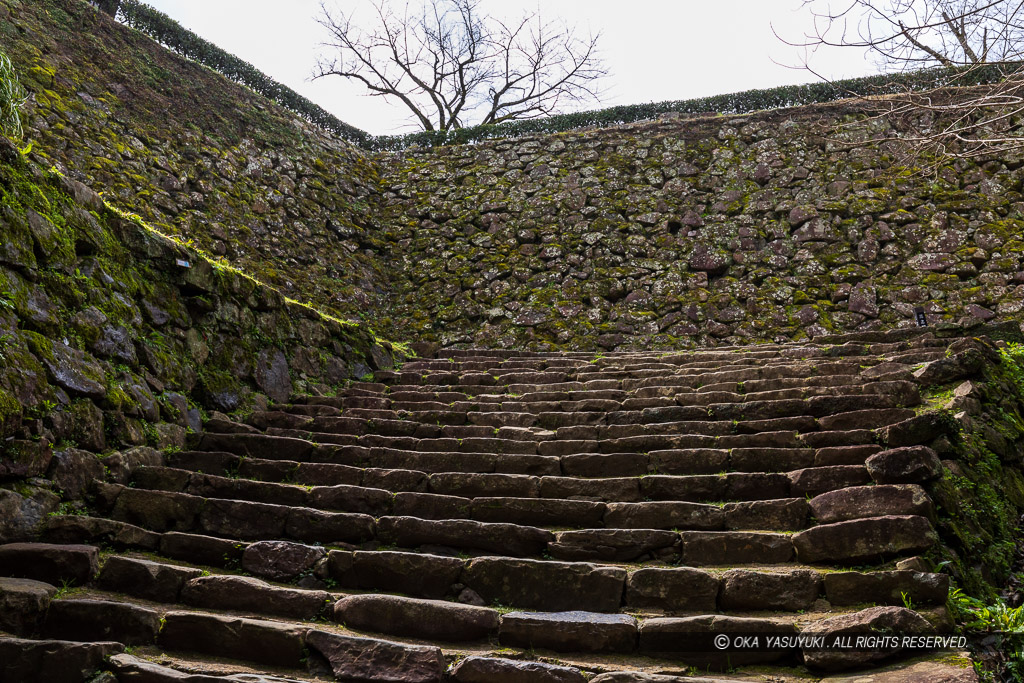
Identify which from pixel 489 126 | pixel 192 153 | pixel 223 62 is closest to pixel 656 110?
pixel 489 126

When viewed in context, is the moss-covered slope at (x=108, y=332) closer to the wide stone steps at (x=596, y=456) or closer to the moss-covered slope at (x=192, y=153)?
the wide stone steps at (x=596, y=456)

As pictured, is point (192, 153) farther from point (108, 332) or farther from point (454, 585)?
point (454, 585)

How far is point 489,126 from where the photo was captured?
13.6 meters

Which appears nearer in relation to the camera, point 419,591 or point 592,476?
point 419,591

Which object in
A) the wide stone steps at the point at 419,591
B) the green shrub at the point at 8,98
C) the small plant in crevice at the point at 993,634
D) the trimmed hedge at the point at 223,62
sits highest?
the trimmed hedge at the point at 223,62

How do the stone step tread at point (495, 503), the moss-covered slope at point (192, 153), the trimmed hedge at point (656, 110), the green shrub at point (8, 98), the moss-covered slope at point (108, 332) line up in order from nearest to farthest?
the stone step tread at point (495, 503)
the moss-covered slope at point (108, 332)
the green shrub at point (8, 98)
the moss-covered slope at point (192, 153)
the trimmed hedge at point (656, 110)

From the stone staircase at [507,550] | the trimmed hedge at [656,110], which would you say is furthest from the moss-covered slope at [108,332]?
the trimmed hedge at [656,110]

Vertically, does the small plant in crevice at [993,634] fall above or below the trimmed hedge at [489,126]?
below

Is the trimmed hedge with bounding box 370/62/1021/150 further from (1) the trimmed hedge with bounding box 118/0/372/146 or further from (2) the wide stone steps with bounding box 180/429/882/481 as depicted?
(2) the wide stone steps with bounding box 180/429/882/481

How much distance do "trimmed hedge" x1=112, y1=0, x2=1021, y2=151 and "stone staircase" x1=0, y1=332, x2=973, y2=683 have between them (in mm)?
8719

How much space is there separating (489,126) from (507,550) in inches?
460

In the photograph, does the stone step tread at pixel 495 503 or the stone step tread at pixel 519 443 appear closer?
the stone step tread at pixel 495 503

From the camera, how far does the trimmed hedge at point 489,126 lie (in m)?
10.9

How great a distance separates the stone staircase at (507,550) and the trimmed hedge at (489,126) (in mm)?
8719
